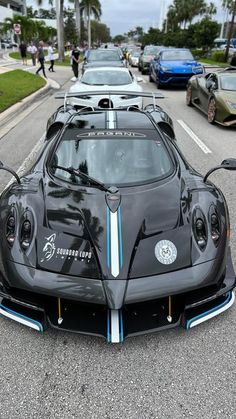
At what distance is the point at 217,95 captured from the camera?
9.41 metres

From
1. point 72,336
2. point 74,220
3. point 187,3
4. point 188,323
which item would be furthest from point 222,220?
point 187,3

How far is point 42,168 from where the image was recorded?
378cm

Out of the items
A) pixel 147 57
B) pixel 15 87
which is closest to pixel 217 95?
pixel 15 87

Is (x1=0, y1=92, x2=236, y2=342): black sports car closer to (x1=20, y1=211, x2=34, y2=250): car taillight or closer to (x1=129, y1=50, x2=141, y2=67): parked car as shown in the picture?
(x1=20, y1=211, x2=34, y2=250): car taillight

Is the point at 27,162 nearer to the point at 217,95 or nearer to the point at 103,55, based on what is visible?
the point at 217,95

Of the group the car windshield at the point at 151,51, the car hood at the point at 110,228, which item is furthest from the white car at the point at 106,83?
the car windshield at the point at 151,51

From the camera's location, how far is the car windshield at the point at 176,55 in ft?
56.3

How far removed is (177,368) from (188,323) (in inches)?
11.6

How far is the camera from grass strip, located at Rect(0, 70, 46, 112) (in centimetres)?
1220

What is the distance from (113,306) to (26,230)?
92cm

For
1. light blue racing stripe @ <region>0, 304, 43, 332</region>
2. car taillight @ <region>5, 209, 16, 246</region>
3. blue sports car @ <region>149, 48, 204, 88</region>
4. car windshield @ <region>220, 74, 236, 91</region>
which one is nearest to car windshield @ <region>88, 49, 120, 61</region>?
blue sports car @ <region>149, 48, 204, 88</region>

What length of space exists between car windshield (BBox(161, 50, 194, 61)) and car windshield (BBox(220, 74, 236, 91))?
7632 millimetres

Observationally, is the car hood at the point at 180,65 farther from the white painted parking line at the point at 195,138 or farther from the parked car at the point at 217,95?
the white painted parking line at the point at 195,138

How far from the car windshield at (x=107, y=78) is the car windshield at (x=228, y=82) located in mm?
2362
